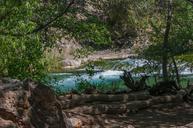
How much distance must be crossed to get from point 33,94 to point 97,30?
6.79 metres

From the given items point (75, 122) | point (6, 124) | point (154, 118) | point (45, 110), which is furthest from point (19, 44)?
point (6, 124)

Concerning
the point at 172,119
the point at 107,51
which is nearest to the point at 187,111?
the point at 172,119

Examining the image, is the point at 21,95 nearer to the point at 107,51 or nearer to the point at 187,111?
the point at 187,111

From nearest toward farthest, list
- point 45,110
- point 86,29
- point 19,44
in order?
point 45,110
point 19,44
point 86,29

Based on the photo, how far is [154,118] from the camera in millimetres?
13156

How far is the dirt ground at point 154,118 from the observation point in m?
12.0

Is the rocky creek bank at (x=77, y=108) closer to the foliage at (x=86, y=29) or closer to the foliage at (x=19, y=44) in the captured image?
the foliage at (x=19, y=44)

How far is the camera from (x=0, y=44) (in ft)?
44.3

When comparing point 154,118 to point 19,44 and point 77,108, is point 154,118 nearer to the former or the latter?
point 77,108

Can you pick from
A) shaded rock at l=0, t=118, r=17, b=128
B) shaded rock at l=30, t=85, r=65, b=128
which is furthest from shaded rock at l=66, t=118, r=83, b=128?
shaded rock at l=0, t=118, r=17, b=128

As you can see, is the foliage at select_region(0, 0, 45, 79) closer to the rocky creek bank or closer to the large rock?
the rocky creek bank

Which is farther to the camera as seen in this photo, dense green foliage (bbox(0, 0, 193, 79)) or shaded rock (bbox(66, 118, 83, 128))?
dense green foliage (bbox(0, 0, 193, 79))

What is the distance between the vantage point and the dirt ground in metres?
12.0

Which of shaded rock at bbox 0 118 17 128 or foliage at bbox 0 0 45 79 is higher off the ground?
foliage at bbox 0 0 45 79
